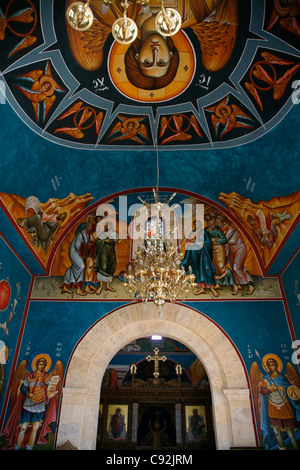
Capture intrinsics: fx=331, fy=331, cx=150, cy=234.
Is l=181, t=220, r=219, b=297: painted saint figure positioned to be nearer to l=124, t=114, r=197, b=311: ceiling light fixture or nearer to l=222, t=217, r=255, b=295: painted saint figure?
l=222, t=217, r=255, b=295: painted saint figure

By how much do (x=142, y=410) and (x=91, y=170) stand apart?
9592 mm

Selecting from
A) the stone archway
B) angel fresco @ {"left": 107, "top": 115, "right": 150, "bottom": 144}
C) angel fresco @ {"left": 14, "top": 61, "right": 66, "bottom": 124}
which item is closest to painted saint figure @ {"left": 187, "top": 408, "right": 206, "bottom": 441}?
the stone archway

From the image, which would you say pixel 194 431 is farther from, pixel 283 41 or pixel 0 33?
pixel 0 33

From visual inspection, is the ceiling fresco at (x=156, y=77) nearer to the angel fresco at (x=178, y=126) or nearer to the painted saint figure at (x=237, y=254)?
the angel fresco at (x=178, y=126)

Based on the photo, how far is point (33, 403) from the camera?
304 inches

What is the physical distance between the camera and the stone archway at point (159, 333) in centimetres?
749

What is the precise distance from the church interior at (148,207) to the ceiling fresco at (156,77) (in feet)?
0.09

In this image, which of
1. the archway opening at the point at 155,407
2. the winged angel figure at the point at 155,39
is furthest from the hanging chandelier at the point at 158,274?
the archway opening at the point at 155,407

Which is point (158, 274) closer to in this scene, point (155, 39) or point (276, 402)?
point (276, 402)

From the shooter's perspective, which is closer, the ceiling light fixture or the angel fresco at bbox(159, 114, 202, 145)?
the ceiling light fixture

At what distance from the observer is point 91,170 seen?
28.7 ft

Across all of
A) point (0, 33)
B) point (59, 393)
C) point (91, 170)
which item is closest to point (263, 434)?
point (59, 393)

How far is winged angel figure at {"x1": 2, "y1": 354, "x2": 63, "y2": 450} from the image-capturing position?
7.34 meters

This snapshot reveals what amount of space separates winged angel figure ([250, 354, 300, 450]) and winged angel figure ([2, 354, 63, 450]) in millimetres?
4723
